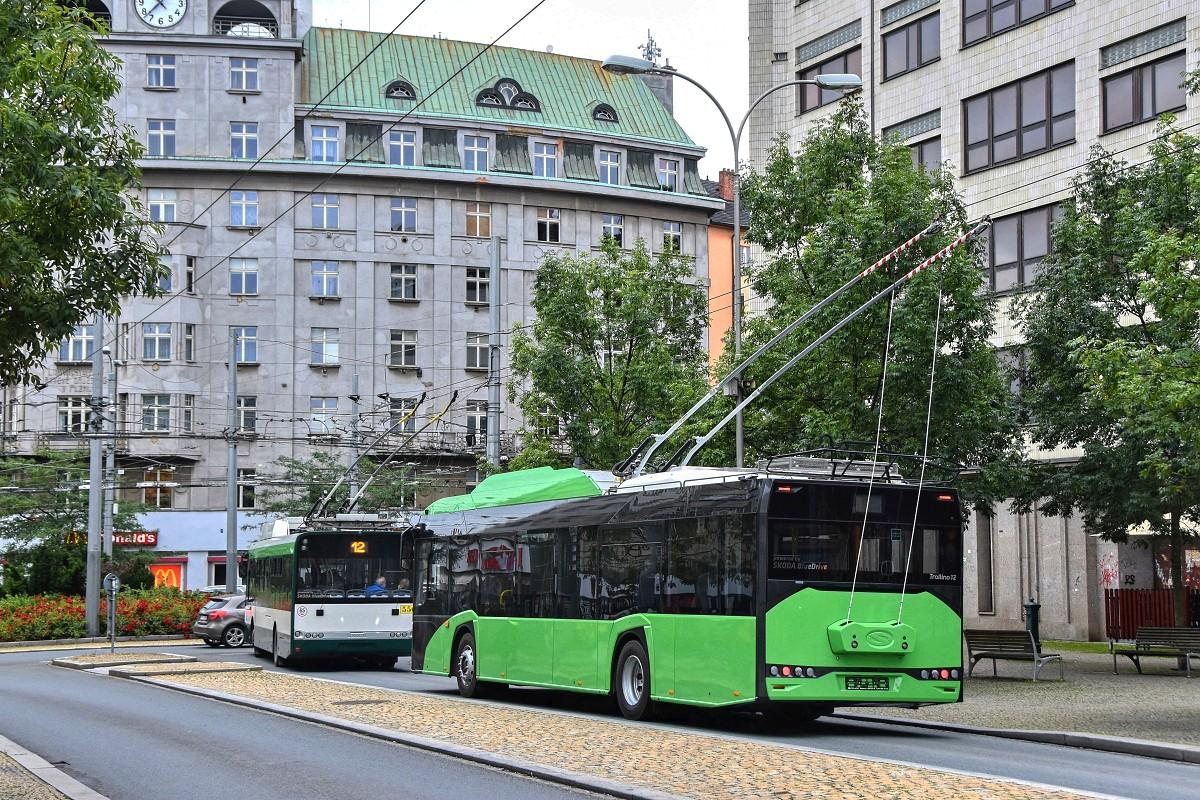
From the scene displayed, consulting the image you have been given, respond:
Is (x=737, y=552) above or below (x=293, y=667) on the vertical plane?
above

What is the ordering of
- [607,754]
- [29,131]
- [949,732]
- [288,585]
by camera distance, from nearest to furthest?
[29,131] → [607,754] → [949,732] → [288,585]

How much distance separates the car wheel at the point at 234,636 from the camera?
45.1 meters

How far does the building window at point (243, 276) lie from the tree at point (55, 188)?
56538mm

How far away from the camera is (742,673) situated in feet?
57.8

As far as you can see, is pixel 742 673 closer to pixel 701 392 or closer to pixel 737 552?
pixel 737 552

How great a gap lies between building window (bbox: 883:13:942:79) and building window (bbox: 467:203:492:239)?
97.1ft

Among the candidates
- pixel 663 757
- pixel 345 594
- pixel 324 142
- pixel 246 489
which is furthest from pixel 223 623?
pixel 663 757

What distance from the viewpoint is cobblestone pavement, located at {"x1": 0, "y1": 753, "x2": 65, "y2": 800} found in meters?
12.2

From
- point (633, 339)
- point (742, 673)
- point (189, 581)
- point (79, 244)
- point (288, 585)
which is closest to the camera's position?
point (79, 244)

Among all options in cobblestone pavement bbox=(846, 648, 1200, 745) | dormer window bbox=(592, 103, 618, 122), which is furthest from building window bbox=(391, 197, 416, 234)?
cobblestone pavement bbox=(846, 648, 1200, 745)

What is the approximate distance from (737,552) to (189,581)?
55617 mm

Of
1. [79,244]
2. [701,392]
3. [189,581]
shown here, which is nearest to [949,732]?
[79,244]

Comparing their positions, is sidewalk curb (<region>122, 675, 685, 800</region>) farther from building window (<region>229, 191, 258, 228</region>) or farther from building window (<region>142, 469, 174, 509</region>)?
building window (<region>229, 191, 258, 228</region>)

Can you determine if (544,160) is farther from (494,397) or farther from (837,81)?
(837,81)
